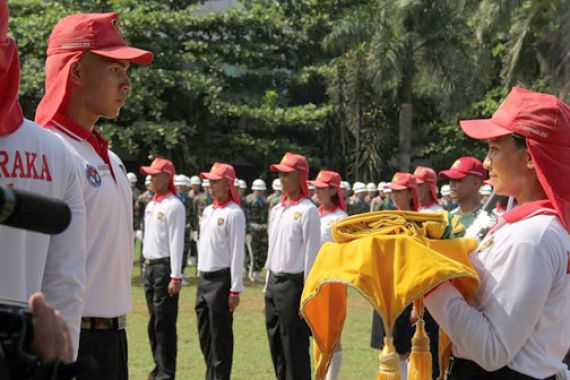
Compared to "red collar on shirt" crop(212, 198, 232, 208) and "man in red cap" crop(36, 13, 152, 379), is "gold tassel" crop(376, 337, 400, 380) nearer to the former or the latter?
"man in red cap" crop(36, 13, 152, 379)

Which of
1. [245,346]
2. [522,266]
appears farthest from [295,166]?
[522,266]

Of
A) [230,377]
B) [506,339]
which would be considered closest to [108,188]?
[506,339]

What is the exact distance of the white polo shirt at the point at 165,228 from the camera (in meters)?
9.74

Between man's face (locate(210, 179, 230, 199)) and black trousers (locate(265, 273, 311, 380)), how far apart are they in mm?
1400

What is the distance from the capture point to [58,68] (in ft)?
12.4

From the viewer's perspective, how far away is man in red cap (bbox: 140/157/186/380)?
29.7 feet

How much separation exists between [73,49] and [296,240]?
16.7 ft

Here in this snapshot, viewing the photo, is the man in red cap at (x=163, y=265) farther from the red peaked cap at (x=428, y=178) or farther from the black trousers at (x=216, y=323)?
the red peaked cap at (x=428, y=178)

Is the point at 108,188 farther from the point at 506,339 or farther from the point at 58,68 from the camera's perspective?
the point at 506,339

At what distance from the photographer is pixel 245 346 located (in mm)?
10930

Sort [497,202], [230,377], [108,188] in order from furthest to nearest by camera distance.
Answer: [230,377] < [497,202] < [108,188]

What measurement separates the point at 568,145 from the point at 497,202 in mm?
4645

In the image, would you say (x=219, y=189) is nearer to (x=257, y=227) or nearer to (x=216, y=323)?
(x=216, y=323)

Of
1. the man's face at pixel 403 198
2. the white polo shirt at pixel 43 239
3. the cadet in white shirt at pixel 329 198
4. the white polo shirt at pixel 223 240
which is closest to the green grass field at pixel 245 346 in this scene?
the white polo shirt at pixel 223 240
